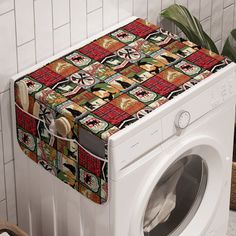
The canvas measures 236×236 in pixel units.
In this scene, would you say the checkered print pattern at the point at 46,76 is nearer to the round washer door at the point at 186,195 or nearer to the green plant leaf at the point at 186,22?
the round washer door at the point at 186,195

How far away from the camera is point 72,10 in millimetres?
2762

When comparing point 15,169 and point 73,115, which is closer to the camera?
point 73,115

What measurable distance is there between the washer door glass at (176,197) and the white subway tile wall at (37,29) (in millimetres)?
517

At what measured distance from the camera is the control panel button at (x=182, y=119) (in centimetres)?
257

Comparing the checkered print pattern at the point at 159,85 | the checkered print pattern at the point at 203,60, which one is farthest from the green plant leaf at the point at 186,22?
the checkered print pattern at the point at 159,85

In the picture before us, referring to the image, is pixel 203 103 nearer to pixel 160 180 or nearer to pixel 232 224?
pixel 160 180

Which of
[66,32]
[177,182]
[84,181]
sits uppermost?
[66,32]

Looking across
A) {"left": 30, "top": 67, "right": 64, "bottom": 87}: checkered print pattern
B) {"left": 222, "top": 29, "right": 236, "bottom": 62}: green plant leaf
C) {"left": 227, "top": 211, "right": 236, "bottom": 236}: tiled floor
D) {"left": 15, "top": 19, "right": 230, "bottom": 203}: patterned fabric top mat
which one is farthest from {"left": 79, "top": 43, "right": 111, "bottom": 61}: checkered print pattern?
{"left": 227, "top": 211, "right": 236, "bottom": 236}: tiled floor

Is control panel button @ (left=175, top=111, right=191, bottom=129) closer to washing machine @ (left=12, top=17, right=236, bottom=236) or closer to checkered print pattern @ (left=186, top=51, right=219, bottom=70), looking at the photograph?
washing machine @ (left=12, top=17, right=236, bottom=236)

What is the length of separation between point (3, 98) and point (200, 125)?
67cm

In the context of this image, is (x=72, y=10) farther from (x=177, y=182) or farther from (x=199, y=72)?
(x=177, y=182)

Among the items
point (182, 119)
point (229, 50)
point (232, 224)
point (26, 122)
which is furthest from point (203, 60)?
point (232, 224)

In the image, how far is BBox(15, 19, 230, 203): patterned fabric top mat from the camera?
2479mm

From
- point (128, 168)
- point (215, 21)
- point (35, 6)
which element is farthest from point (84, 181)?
point (215, 21)
